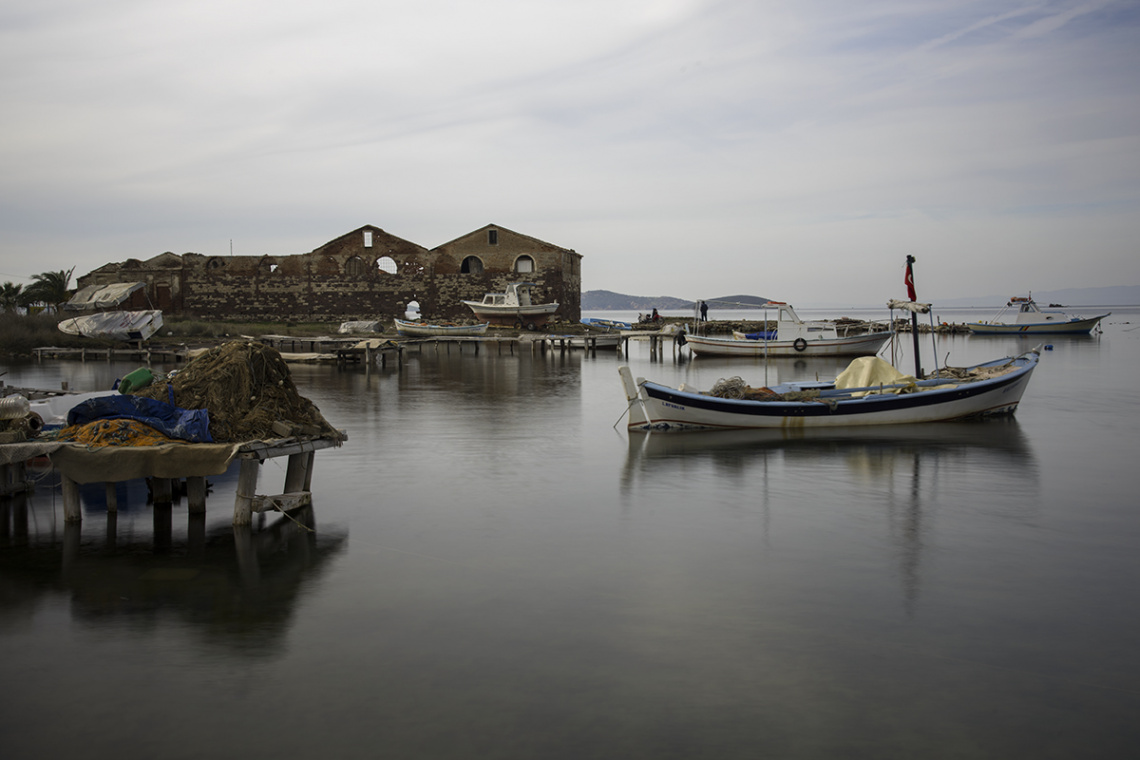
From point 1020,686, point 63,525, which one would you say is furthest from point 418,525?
point 1020,686

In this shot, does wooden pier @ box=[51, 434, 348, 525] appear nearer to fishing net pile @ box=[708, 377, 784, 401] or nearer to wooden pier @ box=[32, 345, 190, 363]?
fishing net pile @ box=[708, 377, 784, 401]

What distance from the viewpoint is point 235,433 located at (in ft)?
29.2

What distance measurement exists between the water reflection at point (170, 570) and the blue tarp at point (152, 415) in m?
1.07

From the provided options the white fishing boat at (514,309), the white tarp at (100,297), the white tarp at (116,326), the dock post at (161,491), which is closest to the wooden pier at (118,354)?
the white tarp at (116,326)

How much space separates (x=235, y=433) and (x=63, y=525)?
215 cm

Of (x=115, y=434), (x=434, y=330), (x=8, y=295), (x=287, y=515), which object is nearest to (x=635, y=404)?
(x=287, y=515)

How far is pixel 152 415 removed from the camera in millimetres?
8859

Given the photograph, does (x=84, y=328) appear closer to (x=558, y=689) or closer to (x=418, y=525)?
(x=418, y=525)

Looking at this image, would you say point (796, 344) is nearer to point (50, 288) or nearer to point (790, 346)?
point (790, 346)

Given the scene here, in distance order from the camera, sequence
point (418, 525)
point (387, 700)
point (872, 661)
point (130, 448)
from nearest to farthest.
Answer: point (387, 700) → point (872, 661) → point (130, 448) → point (418, 525)

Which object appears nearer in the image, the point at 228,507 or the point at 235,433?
the point at 235,433

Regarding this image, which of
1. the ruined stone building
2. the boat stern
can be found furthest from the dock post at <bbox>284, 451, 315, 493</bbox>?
the ruined stone building

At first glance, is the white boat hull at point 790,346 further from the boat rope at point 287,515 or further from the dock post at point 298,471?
the boat rope at point 287,515

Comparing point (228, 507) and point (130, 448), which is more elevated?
point (130, 448)
